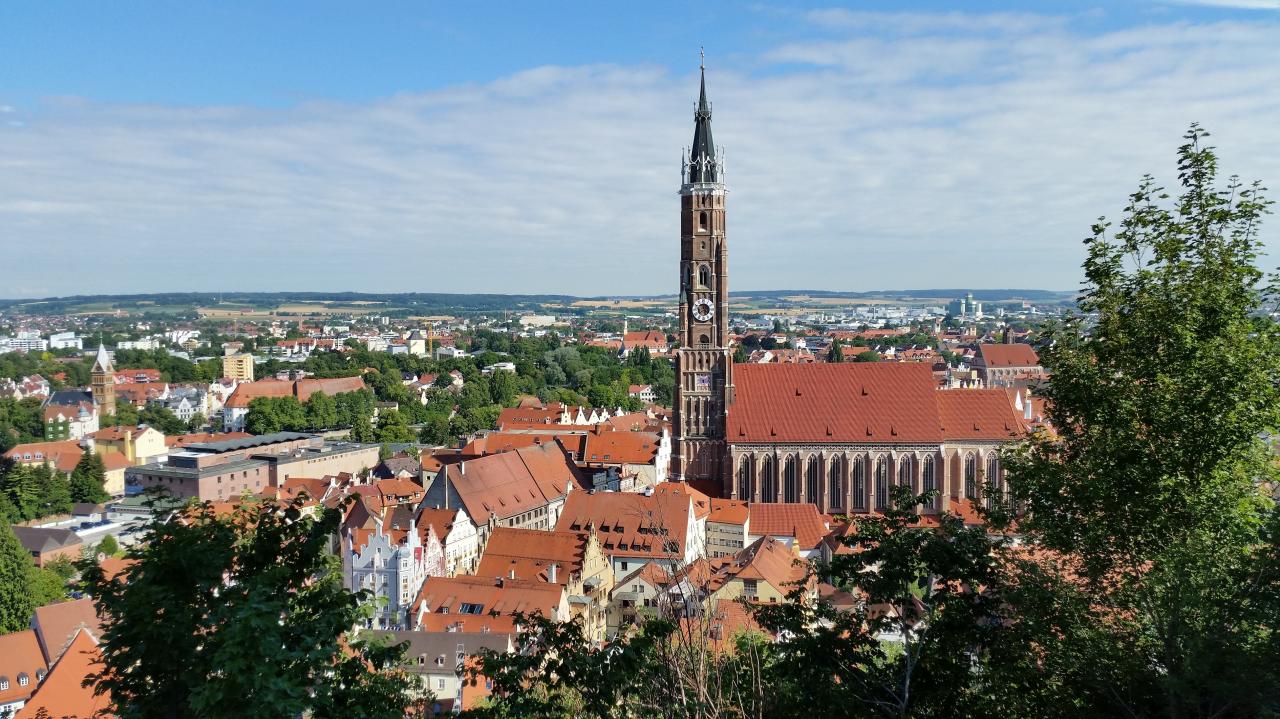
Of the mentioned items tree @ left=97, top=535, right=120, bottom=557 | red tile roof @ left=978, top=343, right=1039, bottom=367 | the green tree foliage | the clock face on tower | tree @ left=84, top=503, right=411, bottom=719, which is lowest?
the green tree foliage

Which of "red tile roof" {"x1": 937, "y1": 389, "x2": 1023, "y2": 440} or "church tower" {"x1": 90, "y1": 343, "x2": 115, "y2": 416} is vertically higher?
"red tile roof" {"x1": 937, "y1": 389, "x2": 1023, "y2": 440}

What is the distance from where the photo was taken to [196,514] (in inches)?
560

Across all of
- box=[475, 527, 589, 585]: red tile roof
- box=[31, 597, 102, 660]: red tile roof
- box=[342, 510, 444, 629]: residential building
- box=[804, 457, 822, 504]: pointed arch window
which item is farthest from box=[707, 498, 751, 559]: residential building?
box=[31, 597, 102, 660]: red tile roof

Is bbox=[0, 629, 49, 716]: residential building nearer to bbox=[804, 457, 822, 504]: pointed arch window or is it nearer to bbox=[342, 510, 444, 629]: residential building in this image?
bbox=[342, 510, 444, 629]: residential building

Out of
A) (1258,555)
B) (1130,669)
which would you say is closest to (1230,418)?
(1258,555)

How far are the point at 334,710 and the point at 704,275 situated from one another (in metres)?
49.9

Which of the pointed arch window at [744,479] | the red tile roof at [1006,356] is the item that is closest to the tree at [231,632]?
the pointed arch window at [744,479]

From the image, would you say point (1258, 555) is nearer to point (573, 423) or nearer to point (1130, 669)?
point (1130, 669)

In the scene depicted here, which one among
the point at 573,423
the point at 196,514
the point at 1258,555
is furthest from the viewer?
the point at 573,423

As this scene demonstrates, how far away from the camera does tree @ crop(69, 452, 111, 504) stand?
7606cm

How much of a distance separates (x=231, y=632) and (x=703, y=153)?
5263 cm

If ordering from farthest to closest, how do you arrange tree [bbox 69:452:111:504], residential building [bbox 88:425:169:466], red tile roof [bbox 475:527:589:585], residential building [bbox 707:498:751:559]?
residential building [bbox 88:425:169:466]
tree [bbox 69:452:111:504]
residential building [bbox 707:498:751:559]
red tile roof [bbox 475:527:589:585]

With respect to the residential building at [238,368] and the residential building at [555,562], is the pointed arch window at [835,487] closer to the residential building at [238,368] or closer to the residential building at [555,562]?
the residential building at [555,562]

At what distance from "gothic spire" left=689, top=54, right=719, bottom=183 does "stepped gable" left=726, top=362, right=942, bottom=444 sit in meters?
12.8
